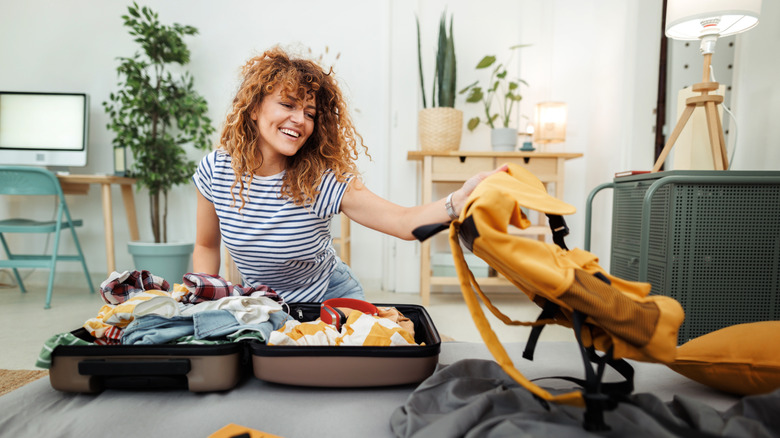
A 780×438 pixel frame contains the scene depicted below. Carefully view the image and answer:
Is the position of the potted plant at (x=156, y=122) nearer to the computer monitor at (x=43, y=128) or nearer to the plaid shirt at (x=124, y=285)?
the computer monitor at (x=43, y=128)

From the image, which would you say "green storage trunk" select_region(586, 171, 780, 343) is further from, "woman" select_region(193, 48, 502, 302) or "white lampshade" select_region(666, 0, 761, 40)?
"woman" select_region(193, 48, 502, 302)

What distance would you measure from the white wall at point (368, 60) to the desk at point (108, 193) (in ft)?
0.81

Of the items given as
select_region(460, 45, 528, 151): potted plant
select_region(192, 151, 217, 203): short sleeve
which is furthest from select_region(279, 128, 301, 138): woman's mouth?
select_region(460, 45, 528, 151): potted plant

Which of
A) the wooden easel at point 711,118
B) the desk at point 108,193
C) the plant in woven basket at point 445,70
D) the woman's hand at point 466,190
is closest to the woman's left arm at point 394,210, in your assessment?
the woman's hand at point 466,190

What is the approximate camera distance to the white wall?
283cm

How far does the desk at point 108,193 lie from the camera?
2508 millimetres

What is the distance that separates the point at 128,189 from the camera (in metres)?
2.81

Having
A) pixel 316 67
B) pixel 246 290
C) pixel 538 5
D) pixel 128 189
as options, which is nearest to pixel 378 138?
pixel 538 5

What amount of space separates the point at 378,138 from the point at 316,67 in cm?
190

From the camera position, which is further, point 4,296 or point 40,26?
point 40,26

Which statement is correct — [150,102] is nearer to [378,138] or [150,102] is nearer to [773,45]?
[378,138]

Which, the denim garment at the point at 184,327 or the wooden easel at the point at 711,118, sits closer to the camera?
the denim garment at the point at 184,327

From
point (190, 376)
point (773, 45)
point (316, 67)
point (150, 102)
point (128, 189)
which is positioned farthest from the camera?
point (128, 189)

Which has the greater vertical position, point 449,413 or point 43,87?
point 43,87
